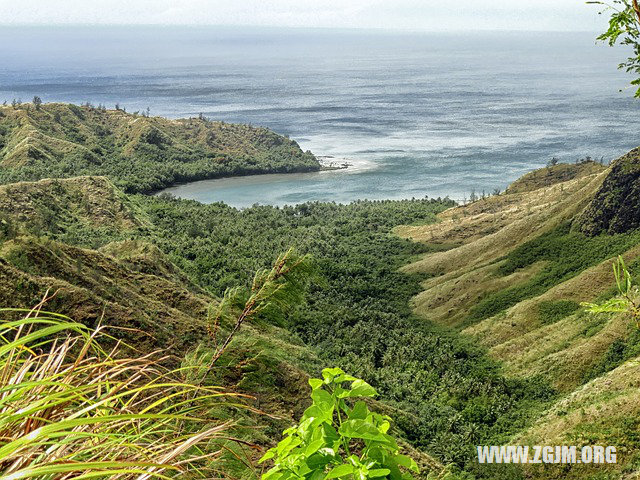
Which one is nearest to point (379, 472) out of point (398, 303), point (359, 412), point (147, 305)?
point (359, 412)

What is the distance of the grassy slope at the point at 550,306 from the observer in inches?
812

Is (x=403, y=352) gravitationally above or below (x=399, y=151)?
below

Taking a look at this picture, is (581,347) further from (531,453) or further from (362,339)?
(362,339)

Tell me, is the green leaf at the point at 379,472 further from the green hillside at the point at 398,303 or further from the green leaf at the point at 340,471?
the green hillside at the point at 398,303

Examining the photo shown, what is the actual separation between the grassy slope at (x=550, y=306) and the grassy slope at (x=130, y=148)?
48677mm

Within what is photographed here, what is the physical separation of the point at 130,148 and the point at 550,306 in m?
86.6

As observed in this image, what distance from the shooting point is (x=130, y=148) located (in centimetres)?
10244

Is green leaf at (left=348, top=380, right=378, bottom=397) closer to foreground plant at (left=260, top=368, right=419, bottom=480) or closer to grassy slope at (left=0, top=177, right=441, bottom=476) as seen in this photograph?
foreground plant at (left=260, top=368, right=419, bottom=480)


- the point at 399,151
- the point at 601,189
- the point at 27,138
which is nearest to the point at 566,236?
the point at 601,189

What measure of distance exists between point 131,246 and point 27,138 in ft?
197

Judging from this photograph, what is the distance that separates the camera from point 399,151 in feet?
416

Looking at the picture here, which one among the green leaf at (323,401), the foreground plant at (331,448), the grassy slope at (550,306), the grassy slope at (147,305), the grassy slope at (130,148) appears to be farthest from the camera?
the grassy slope at (130,148)

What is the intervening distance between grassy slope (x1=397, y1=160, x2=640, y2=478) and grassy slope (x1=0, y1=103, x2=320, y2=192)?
4868 cm

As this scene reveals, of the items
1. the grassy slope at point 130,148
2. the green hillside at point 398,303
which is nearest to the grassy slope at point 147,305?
the green hillside at point 398,303
